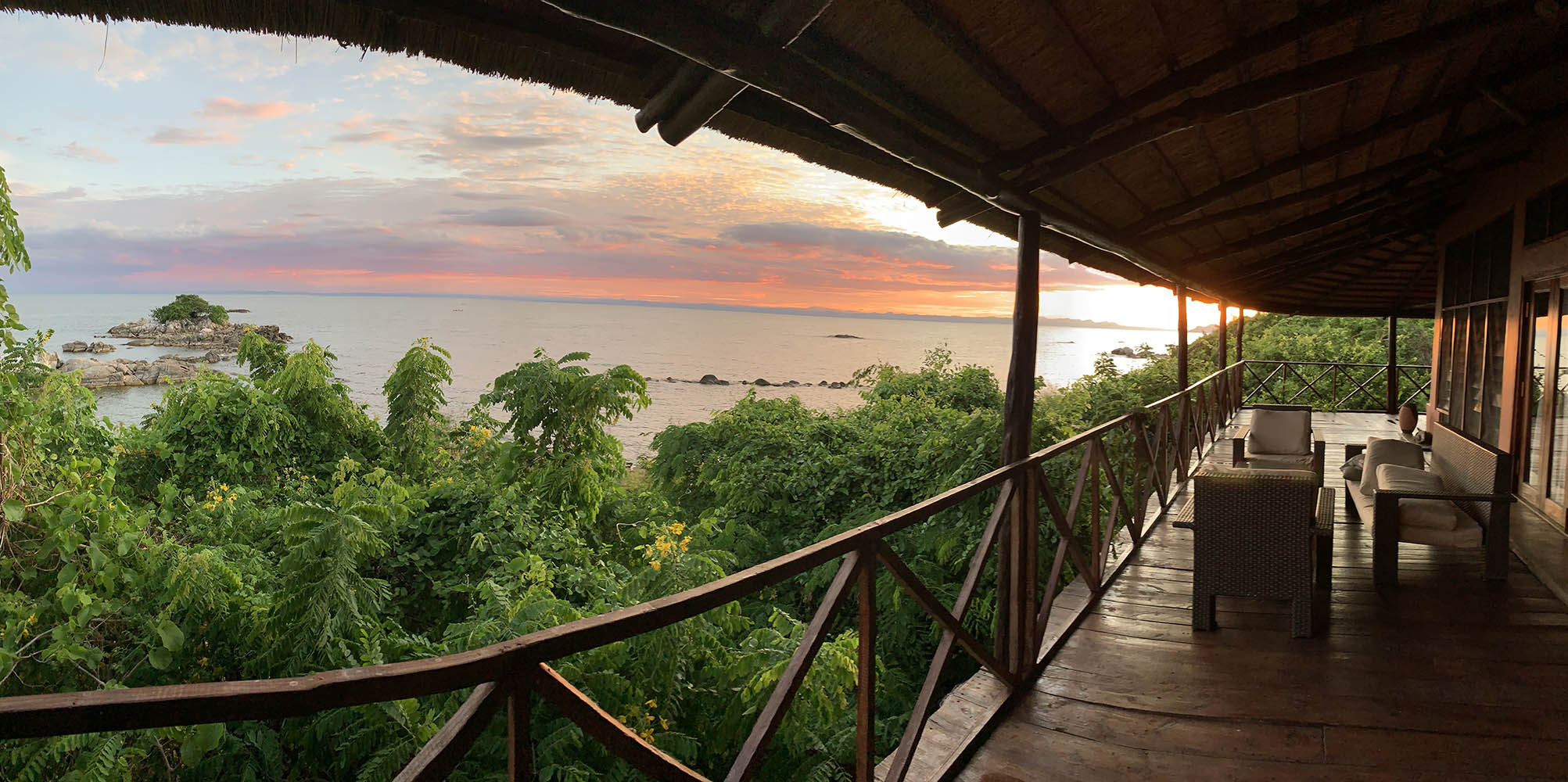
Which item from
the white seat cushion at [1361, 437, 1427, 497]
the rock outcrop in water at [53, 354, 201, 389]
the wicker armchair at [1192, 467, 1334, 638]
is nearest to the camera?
the wicker armchair at [1192, 467, 1334, 638]

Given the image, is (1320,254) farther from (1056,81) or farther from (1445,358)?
(1056,81)

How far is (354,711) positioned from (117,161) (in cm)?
2162

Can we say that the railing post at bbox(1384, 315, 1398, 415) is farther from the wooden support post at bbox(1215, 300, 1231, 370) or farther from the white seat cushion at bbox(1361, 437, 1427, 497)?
the white seat cushion at bbox(1361, 437, 1427, 497)

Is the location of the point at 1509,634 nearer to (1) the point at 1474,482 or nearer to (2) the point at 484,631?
(1) the point at 1474,482

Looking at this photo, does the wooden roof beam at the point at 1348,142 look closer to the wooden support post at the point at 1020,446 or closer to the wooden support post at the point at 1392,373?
the wooden support post at the point at 1020,446

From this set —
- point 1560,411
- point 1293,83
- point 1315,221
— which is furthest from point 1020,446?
point 1315,221

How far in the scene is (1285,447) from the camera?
755 centimetres

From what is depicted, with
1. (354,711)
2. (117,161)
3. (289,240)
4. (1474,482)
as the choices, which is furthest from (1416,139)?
(289,240)

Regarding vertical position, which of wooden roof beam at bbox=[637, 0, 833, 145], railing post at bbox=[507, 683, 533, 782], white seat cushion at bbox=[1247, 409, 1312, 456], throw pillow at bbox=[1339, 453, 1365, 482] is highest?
wooden roof beam at bbox=[637, 0, 833, 145]

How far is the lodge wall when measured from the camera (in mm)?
5184

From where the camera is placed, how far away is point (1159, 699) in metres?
3.15

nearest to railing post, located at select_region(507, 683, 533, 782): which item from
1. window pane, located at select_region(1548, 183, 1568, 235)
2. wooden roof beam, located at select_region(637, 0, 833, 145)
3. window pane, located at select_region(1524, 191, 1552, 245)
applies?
wooden roof beam, located at select_region(637, 0, 833, 145)

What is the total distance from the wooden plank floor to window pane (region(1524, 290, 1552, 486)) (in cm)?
145

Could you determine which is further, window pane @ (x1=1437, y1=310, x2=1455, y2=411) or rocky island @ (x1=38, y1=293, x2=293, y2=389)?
rocky island @ (x1=38, y1=293, x2=293, y2=389)
